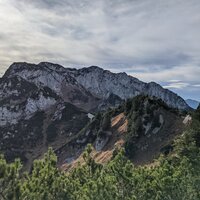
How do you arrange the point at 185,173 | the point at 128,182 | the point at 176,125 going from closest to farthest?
the point at 128,182, the point at 185,173, the point at 176,125

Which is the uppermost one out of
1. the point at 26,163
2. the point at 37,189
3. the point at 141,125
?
the point at 141,125

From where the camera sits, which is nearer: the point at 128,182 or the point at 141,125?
the point at 128,182

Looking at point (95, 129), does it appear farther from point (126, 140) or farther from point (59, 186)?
point (59, 186)

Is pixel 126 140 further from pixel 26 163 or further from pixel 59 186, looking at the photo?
pixel 59 186

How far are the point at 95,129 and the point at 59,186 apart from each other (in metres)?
139

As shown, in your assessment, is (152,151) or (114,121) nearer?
(152,151)

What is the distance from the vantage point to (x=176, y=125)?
140125 mm

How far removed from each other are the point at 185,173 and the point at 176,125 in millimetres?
90339

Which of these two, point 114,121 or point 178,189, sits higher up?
point 114,121

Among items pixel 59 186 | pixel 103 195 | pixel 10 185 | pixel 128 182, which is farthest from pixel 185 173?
pixel 10 185

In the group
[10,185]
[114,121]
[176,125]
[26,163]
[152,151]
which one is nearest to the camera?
[10,185]

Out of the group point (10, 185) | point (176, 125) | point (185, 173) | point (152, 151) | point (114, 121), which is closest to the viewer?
point (10, 185)

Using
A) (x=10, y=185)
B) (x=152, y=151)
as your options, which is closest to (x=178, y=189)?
(x=10, y=185)

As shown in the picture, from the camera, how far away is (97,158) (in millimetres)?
144000
